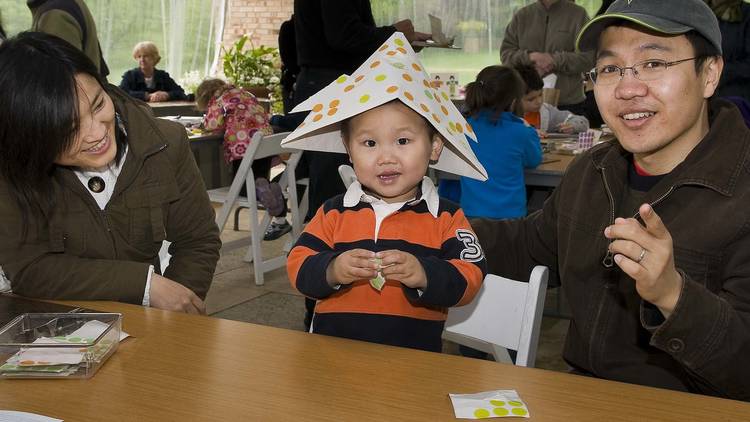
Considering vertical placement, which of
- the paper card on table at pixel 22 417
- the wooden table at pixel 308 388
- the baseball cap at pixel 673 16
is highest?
the baseball cap at pixel 673 16

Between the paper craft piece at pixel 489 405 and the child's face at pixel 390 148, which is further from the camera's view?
the child's face at pixel 390 148

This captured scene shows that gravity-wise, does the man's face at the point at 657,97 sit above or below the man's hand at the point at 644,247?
above

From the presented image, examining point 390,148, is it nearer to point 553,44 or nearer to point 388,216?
point 388,216

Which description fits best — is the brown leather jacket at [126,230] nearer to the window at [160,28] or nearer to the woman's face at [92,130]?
the woman's face at [92,130]

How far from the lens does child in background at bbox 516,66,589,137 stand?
14.6 ft

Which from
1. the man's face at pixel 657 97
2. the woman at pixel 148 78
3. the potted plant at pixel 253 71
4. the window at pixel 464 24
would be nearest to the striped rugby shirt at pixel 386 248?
the man's face at pixel 657 97

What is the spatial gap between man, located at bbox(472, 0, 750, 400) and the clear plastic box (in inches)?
34.5

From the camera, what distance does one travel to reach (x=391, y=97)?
1.50 m

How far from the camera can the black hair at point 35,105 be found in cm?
157

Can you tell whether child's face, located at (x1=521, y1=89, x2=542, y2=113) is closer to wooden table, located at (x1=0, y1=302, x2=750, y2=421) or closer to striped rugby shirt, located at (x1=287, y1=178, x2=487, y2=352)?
striped rugby shirt, located at (x1=287, y1=178, x2=487, y2=352)

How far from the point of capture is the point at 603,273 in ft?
5.03

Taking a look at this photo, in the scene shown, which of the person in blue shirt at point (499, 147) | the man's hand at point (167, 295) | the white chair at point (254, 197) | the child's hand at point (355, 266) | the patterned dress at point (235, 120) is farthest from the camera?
the patterned dress at point (235, 120)

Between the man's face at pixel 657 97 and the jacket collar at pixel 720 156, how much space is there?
4cm

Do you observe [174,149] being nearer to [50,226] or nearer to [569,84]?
[50,226]
